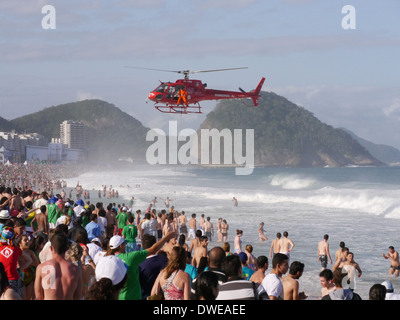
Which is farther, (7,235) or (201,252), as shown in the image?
(201,252)

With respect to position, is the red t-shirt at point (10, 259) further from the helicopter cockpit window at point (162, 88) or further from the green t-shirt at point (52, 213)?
the helicopter cockpit window at point (162, 88)

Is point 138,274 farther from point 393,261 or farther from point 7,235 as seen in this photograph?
point 393,261

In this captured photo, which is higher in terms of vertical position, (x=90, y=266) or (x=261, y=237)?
(x=90, y=266)

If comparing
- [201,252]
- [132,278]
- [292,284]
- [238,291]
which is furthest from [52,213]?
[238,291]

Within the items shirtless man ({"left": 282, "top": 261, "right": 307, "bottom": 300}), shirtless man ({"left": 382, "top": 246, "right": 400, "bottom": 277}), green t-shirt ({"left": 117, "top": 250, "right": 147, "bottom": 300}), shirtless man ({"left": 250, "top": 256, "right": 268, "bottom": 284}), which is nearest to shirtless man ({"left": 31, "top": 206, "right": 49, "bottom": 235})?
shirtless man ({"left": 250, "top": 256, "right": 268, "bottom": 284})
